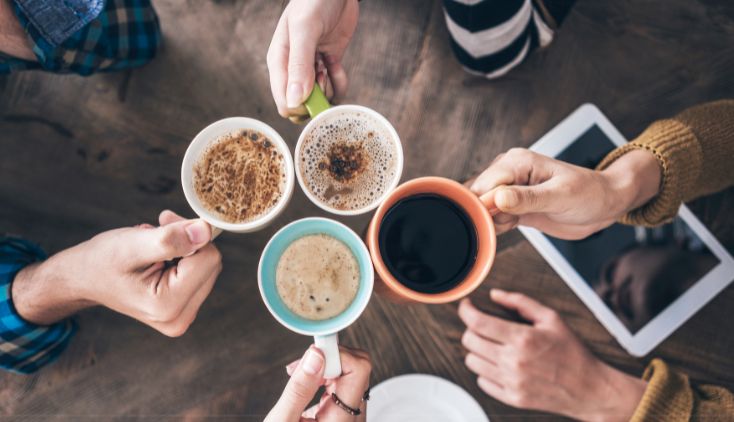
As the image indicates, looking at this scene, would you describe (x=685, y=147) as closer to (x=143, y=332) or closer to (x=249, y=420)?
(x=249, y=420)

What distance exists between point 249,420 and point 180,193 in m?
0.54

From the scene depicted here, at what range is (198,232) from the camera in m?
0.82

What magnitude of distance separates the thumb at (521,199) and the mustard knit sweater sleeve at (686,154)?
262 millimetres

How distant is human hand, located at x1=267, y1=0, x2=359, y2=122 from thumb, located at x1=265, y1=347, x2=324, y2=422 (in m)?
0.45

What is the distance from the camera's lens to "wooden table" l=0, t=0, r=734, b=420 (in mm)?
1090

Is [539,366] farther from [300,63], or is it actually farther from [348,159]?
[300,63]

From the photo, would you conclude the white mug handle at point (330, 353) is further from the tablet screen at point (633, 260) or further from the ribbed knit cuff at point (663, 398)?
the ribbed knit cuff at point (663, 398)

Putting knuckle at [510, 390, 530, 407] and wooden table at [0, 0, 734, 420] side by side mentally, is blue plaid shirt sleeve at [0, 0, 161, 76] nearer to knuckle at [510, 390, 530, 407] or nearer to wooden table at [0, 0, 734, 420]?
wooden table at [0, 0, 734, 420]

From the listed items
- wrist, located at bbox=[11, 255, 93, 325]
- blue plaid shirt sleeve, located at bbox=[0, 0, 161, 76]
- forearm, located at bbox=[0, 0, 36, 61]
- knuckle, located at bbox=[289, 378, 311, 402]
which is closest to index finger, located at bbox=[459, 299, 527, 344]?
knuckle, located at bbox=[289, 378, 311, 402]

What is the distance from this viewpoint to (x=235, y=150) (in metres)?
0.88

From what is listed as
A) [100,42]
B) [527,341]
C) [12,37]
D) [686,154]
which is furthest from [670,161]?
[12,37]

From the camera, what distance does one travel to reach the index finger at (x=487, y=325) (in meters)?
1.10

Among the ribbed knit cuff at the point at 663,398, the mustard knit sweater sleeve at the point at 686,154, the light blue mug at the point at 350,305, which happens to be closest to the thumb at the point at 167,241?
the light blue mug at the point at 350,305

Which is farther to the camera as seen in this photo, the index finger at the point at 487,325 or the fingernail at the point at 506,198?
the index finger at the point at 487,325
